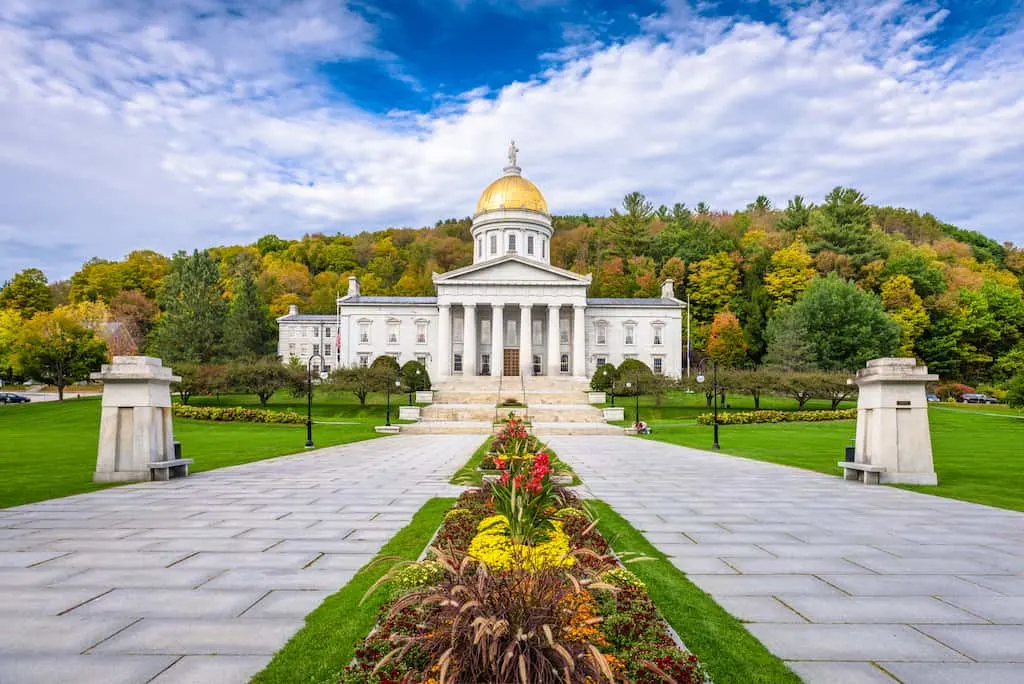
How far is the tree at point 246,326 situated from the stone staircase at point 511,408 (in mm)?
23782

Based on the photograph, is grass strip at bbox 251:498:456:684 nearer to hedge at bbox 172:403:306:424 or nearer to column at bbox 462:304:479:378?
hedge at bbox 172:403:306:424

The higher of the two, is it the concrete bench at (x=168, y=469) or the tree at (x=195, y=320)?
the tree at (x=195, y=320)

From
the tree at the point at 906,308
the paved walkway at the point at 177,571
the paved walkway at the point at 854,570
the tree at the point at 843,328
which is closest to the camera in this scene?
the paved walkway at the point at 177,571

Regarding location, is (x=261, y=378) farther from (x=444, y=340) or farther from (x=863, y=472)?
(x=863, y=472)

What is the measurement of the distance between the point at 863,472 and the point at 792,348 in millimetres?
46683

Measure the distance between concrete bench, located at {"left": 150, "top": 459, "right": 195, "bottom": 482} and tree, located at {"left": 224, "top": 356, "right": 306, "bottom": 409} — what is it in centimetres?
3054

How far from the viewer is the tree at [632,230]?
9412 cm

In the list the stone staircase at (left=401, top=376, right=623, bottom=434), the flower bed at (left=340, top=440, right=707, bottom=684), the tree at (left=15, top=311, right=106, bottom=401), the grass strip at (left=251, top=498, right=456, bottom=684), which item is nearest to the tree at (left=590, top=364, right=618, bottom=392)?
the stone staircase at (left=401, top=376, right=623, bottom=434)

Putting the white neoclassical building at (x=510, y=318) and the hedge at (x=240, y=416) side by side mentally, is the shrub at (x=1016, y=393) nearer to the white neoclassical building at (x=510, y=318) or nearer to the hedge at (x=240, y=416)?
the white neoclassical building at (x=510, y=318)

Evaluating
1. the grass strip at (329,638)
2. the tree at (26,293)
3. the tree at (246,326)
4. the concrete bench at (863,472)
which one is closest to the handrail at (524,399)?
the concrete bench at (863,472)

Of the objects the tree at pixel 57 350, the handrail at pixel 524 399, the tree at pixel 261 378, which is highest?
the tree at pixel 57 350

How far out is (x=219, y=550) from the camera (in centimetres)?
800

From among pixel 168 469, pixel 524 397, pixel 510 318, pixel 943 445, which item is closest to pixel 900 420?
pixel 943 445

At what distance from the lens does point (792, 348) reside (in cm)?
5781
